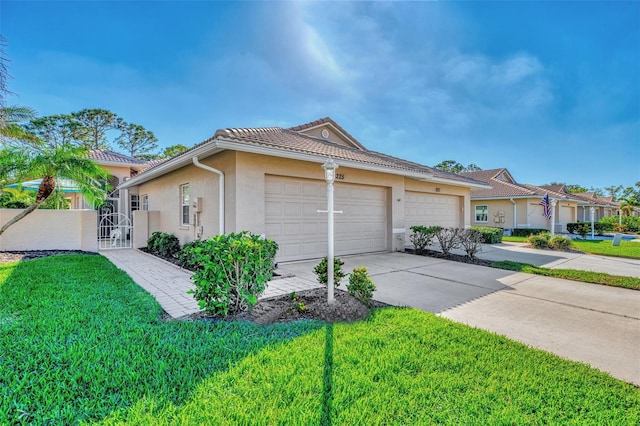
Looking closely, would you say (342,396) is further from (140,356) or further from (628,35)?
(628,35)

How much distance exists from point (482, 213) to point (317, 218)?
21.2 meters

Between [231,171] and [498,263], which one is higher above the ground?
[231,171]

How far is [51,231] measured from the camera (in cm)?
1055

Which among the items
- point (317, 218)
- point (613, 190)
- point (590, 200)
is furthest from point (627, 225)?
point (613, 190)

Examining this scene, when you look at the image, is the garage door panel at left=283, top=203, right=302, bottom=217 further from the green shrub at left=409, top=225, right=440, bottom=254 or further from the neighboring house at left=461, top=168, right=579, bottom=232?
the neighboring house at left=461, top=168, right=579, bottom=232

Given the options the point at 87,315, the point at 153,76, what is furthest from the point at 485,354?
the point at 153,76

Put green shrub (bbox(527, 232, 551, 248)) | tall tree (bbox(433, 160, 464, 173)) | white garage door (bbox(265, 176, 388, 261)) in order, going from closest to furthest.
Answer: white garage door (bbox(265, 176, 388, 261))
green shrub (bbox(527, 232, 551, 248))
tall tree (bbox(433, 160, 464, 173))

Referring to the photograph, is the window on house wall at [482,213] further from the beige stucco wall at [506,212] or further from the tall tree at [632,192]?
the tall tree at [632,192]

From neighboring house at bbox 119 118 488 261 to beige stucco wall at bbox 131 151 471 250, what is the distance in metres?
0.03

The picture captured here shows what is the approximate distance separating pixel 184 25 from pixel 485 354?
37.0 feet

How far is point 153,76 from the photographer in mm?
12633

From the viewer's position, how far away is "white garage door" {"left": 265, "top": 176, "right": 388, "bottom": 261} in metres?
8.41

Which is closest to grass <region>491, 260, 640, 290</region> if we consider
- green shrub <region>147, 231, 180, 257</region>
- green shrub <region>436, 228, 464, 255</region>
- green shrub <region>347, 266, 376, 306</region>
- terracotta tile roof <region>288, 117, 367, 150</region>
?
green shrub <region>436, 228, 464, 255</region>

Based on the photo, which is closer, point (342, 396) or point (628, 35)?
point (342, 396)
